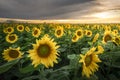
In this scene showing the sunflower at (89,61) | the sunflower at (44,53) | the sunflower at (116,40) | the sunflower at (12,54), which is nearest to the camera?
the sunflower at (89,61)

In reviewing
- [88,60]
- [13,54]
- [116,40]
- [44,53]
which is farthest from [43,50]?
[116,40]

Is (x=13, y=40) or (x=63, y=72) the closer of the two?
(x=63, y=72)

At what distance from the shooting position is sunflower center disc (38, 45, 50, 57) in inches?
120

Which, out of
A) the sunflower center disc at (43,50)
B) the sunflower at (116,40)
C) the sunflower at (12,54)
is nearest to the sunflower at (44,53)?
the sunflower center disc at (43,50)

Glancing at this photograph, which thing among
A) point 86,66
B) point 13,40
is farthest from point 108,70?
point 13,40

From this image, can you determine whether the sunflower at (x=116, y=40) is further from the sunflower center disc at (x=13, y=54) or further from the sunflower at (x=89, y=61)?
the sunflower at (x=89, y=61)

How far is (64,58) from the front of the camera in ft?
15.5

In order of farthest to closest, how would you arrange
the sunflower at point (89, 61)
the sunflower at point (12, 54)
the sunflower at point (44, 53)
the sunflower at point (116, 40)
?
1. the sunflower at point (116, 40)
2. the sunflower at point (12, 54)
3. the sunflower at point (44, 53)
4. the sunflower at point (89, 61)

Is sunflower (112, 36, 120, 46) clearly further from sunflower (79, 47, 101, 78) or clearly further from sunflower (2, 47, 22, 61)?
sunflower (79, 47, 101, 78)

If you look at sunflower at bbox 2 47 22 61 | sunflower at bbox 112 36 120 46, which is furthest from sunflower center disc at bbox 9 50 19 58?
sunflower at bbox 112 36 120 46

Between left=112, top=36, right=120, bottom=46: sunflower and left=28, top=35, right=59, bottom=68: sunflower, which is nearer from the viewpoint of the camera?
left=28, top=35, right=59, bottom=68: sunflower

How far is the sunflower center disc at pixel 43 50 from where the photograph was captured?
3.05 m

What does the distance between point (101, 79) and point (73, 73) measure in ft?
1.69

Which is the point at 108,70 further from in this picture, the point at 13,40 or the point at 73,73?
the point at 13,40
